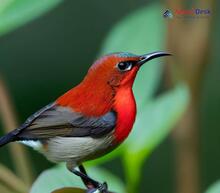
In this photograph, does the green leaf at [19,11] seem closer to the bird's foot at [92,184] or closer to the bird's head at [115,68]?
the bird's head at [115,68]

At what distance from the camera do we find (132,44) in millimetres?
3078

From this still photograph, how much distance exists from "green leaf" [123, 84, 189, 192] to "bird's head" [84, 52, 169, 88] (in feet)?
0.53

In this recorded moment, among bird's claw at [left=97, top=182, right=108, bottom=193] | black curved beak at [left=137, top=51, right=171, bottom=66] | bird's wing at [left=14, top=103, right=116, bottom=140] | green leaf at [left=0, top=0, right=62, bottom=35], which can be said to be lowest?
bird's claw at [left=97, top=182, right=108, bottom=193]

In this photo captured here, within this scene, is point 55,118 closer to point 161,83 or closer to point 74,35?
point 161,83

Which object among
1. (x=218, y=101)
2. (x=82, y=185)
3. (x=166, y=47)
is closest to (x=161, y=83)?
(x=218, y=101)

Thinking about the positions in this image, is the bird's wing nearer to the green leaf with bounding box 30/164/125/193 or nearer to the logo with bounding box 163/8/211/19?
the green leaf with bounding box 30/164/125/193

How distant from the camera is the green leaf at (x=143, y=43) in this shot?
9.50 ft

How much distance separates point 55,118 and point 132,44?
671 mm

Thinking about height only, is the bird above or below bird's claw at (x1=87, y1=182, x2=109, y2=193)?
above

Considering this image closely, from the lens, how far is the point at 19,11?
2.44 m

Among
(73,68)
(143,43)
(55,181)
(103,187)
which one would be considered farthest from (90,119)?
(73,68)

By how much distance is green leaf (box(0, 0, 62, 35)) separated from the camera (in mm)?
2418

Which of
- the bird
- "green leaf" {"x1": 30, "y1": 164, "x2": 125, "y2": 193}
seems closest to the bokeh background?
the bird

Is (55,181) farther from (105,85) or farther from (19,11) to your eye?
(19,11)
